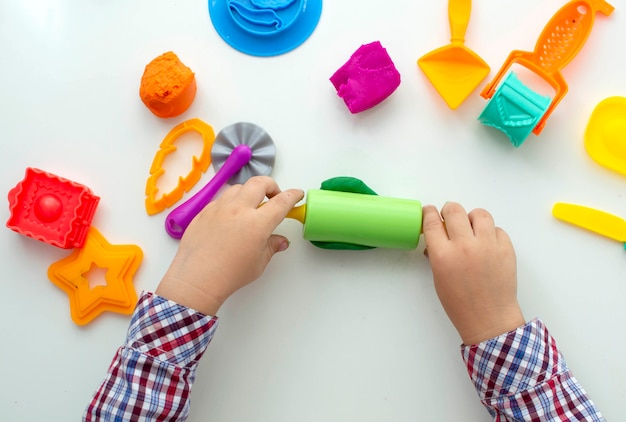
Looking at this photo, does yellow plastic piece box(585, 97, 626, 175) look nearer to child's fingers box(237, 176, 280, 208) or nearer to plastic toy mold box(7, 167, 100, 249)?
child's fingers box(237, 176, 280, 208)

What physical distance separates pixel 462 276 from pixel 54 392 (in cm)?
50

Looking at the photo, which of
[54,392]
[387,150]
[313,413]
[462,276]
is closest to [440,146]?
[387,150]

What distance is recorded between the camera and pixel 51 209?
26.7 inches

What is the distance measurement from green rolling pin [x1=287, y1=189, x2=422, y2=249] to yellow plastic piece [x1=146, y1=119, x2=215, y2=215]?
0.14 meters

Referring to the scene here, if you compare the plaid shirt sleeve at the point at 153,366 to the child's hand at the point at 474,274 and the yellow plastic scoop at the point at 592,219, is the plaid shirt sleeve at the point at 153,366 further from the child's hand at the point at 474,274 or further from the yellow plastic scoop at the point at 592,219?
the yellow plastic scoop at the point at 592,219

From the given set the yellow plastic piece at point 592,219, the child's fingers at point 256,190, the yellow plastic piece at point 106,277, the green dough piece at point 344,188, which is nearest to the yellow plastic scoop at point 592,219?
the yellow plastic piece at point 592,219

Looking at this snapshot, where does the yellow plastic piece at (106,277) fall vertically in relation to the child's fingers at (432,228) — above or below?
below

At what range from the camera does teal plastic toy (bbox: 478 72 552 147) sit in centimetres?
64

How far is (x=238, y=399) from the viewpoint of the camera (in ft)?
2.16

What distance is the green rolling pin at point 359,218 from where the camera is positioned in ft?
2.04

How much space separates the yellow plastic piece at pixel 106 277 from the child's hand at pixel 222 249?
0.09 meters

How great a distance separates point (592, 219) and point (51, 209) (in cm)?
65

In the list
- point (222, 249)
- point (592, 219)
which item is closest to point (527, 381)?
point (592, 219)

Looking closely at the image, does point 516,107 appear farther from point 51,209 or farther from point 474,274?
point 51,209
